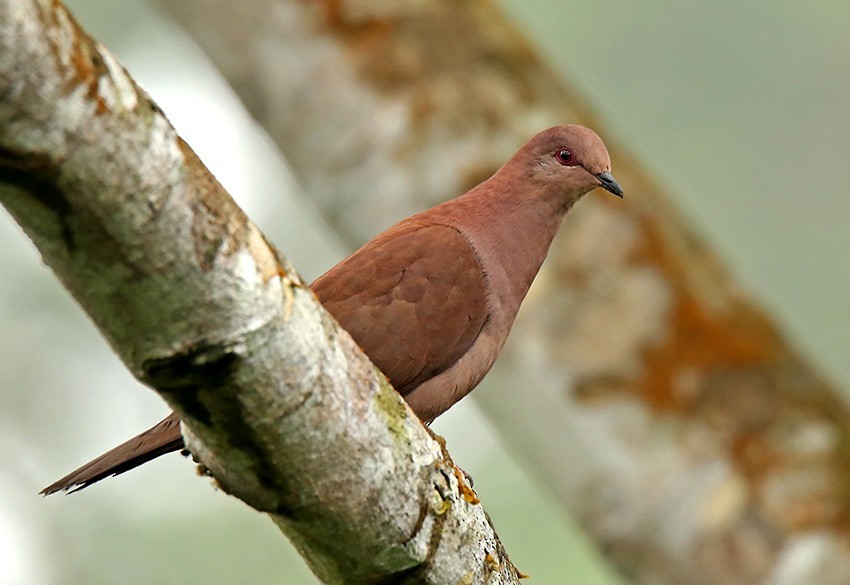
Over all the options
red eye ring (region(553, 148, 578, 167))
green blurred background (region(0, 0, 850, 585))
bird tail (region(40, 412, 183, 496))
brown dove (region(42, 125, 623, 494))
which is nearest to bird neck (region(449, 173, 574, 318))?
brown dove (region(42, 125, 623, 494))

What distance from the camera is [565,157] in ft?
14.5

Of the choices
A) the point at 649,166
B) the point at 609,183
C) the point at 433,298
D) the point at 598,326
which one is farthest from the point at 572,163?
the point at 649,166

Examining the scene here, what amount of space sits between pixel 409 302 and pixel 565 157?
37.2 inches

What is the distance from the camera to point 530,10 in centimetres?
1099

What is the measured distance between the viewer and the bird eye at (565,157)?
4.42 m

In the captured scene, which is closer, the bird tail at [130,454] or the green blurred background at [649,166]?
the bird tail at [130,454]

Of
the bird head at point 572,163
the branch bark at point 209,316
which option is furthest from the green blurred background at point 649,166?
the branch bark at point 209,316

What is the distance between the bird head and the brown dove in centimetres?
16

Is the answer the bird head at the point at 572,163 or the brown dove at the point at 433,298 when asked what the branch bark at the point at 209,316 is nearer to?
the brown dove at the point at 433,298

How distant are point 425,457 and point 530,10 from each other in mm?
8776

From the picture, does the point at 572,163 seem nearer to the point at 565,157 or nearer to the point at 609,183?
the point at 565,157

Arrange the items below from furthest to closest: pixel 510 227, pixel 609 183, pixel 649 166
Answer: pixel 649 166 < pixel 609 183 < pixel 510 227

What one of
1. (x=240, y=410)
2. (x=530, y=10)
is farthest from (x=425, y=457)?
(x=530, y=10)

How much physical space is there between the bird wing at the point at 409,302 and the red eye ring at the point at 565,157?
65cm
